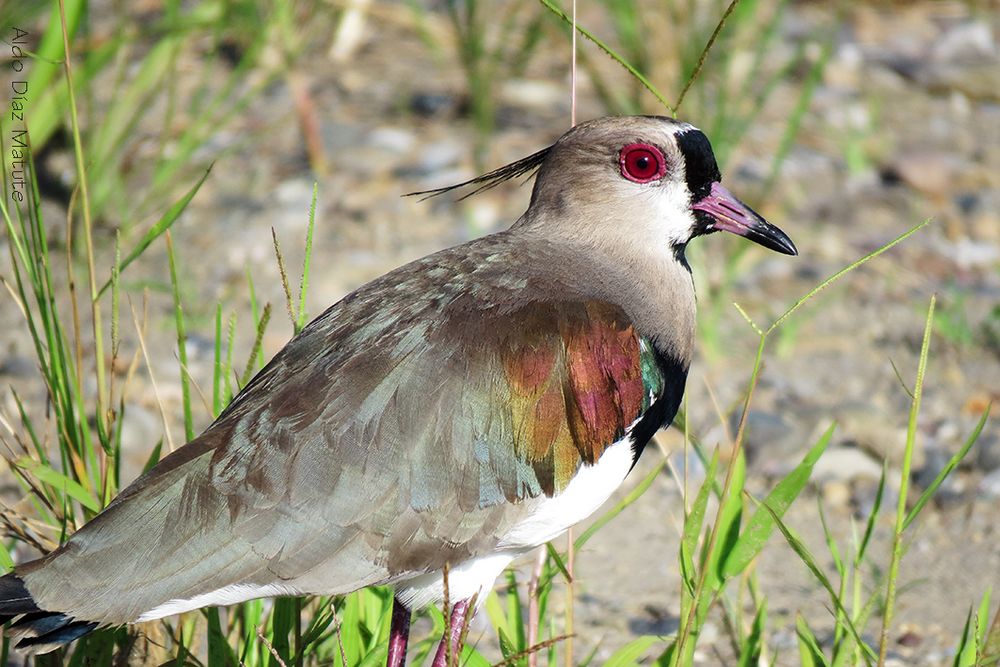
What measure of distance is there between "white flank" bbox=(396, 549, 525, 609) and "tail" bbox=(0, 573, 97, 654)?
753 millimetres

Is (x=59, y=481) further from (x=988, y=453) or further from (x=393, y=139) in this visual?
(x=393, y=139)

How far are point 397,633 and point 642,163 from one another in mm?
1352

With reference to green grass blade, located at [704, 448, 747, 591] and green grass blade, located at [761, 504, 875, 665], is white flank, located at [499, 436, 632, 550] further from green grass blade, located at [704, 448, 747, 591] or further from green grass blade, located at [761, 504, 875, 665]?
green grass blade, located at [761, 504, 875, 665]

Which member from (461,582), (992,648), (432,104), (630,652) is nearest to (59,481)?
(461,582)

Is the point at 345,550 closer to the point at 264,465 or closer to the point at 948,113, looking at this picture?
the point at 264,465

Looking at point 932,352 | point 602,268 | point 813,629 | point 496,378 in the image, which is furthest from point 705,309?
point 496,378

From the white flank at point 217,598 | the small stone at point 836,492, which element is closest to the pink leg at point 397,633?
the white flank at point 217,598

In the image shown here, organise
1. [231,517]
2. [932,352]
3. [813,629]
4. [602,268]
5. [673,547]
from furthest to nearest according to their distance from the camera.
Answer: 1. [932,352]
2. [673,547]
3. [813,629]
4. [602,268]
5. [231,517]

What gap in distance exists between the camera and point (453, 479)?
9.82ft

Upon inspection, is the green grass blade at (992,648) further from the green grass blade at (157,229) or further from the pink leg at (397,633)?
the green grass blade at (157,229)

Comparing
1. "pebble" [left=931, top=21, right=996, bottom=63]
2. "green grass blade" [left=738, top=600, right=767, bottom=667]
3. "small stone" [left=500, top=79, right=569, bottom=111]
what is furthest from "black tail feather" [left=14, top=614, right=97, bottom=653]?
"pebble" [left=931, top=21, right=996, bottom=63]

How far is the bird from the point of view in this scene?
281 cm

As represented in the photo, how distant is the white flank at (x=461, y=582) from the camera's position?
122 inches

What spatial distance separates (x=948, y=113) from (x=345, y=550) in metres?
5.38
